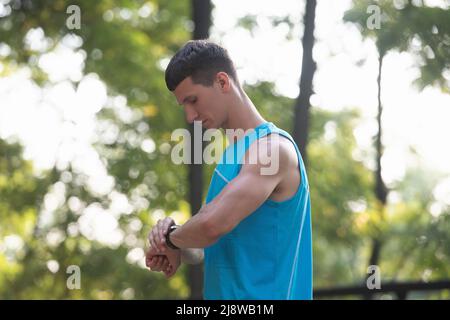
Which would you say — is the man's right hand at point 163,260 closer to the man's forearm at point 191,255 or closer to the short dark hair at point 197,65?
the man's forearm at point 191,255

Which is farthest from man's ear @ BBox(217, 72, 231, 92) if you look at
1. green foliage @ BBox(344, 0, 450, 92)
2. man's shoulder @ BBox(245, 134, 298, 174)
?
green foliage @ BBox(344, 0, 450, 92)

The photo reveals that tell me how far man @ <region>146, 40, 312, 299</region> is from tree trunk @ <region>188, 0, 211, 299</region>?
432 cm

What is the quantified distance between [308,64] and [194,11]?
3.70 ft

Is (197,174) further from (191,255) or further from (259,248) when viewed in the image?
(259,248)

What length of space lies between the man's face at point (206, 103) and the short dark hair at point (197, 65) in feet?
0.05

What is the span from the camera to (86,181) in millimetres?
10000

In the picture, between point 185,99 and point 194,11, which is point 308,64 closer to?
point 194,11

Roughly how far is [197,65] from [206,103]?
0.11 meters

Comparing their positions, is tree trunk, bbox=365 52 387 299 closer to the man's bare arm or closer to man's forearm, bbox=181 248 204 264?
man's forearm, bbox=181 248 204 264

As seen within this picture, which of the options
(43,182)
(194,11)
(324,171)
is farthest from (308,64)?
(43,182)

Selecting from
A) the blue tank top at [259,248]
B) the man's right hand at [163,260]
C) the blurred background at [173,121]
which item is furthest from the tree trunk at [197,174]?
the blue tank top at [259,248]

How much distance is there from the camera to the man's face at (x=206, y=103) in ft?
6.67

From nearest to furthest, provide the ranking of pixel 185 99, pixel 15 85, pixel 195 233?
1. pixel 195 233
2. pixel 185 99
3. pixel 15 85

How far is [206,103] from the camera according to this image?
2037mm
